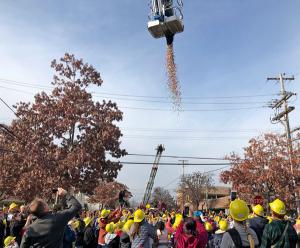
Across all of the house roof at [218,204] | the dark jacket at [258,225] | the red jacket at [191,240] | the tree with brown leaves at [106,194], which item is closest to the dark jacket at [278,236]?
the red jacket at [191,240]

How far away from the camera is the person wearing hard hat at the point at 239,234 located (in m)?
4.20

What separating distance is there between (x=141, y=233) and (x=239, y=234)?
3.04 m

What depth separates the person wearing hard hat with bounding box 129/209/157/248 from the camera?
6.88m

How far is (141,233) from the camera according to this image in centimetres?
693

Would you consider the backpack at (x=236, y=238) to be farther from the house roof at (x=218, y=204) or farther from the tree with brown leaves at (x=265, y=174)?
the house roof at (x=218, y=204)

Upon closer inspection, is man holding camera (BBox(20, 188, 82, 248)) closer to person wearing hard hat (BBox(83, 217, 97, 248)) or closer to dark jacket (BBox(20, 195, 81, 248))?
dark jacket (BBox(20, 195, 81, 248))

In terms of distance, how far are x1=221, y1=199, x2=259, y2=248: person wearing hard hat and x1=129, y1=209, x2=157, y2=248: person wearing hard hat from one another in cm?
289

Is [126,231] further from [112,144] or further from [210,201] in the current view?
[210,201]

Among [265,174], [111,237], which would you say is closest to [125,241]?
[111,237]

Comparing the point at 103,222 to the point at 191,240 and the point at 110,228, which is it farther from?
the point at 191,240

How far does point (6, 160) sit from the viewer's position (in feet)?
65.1

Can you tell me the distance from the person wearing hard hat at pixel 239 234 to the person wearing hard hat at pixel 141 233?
289 centimetres

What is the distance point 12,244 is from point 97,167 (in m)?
10.7

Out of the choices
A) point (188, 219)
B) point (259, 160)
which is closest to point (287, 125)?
point (259, 160)
